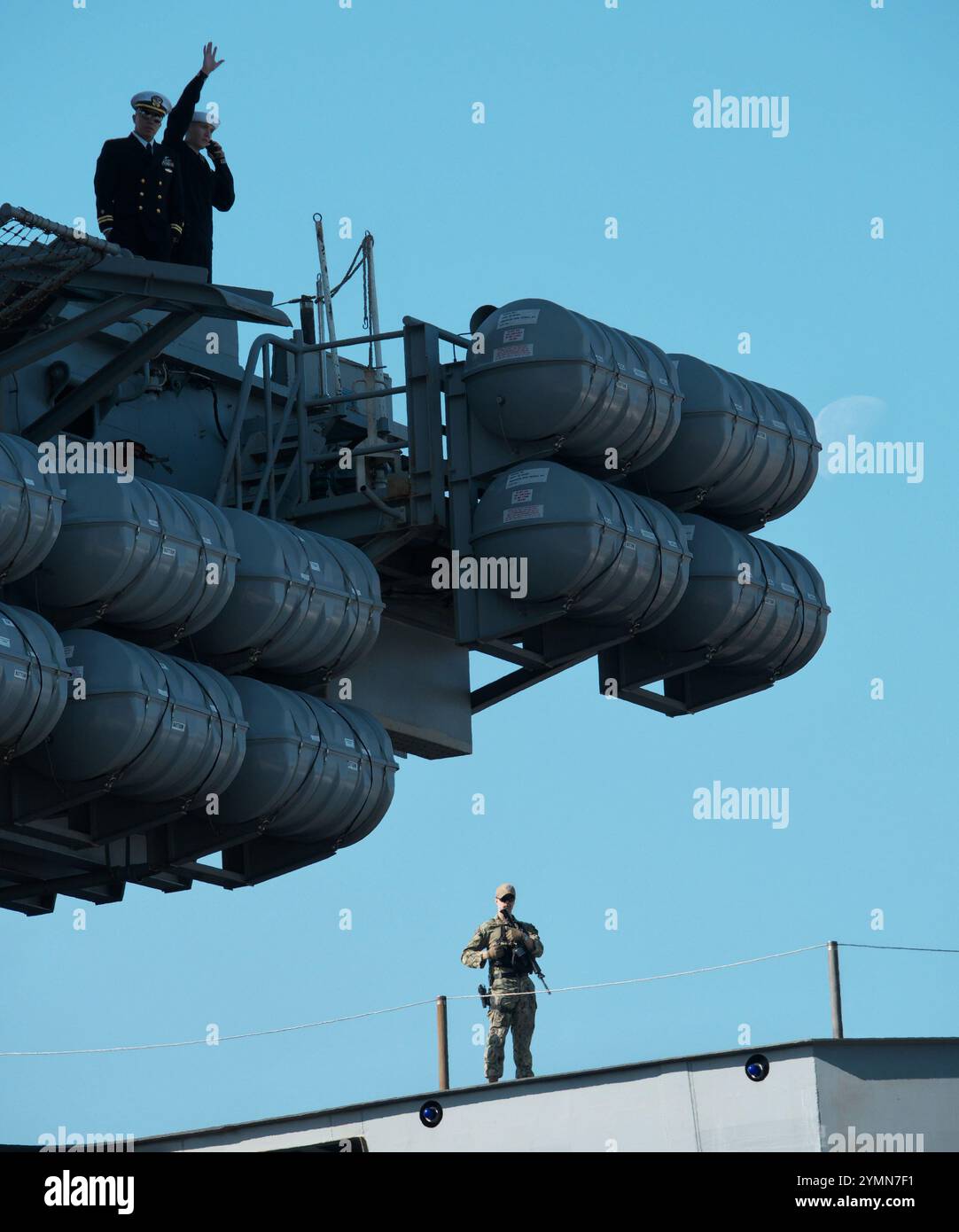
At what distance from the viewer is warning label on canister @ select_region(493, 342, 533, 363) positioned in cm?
3403

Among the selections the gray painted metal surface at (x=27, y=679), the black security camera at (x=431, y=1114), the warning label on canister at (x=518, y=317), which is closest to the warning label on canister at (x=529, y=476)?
the warning label on canister at (x=518, y=317)

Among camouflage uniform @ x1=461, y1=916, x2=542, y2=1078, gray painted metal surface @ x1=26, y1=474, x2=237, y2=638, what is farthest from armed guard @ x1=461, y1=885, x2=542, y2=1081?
gray painted metal surface @ x1=26, y1=474, x2=237, y2=638

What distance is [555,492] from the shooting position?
33719 mm

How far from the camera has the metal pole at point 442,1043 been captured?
31.6m

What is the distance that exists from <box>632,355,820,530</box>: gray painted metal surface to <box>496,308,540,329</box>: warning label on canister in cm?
251

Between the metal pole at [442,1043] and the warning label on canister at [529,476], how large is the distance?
5.84m

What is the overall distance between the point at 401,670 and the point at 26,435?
603cm

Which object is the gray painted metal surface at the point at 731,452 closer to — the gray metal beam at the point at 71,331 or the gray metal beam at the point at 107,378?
the gray metal beam at the point at 107,378

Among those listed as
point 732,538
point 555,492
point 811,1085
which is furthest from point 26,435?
point 811,1085

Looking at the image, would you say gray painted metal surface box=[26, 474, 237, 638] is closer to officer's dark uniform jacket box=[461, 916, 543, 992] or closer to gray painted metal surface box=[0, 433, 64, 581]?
gray painted metal surface box=[0, 433, 64, 581]

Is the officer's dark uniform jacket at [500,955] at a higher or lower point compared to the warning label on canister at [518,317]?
lower
